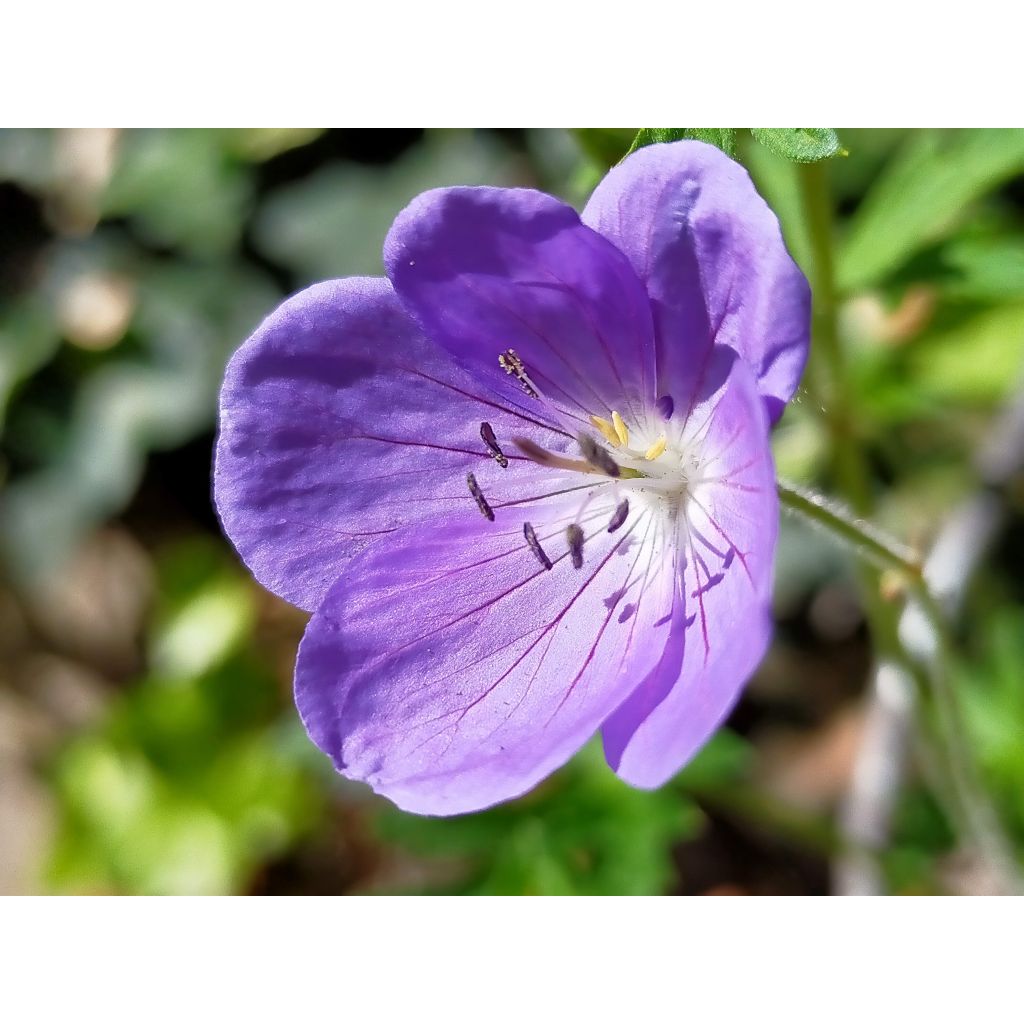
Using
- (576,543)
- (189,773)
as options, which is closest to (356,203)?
(189,773)

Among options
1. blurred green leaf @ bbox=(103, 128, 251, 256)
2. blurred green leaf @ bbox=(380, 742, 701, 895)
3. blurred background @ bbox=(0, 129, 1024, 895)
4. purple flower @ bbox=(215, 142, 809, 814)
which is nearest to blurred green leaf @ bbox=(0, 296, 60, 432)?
blurred background @ bbox=(0, 129, 1024, 895)

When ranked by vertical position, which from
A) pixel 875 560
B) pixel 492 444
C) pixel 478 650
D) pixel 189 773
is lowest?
pixel 189 773

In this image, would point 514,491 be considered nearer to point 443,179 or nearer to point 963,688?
point 963,688

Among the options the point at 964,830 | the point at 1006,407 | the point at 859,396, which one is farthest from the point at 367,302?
the point at 1006,407

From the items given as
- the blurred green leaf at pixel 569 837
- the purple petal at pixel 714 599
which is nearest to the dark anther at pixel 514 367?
the purple petal at pixel 714 599

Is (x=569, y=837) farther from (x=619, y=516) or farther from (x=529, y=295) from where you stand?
(x=529, y=295)

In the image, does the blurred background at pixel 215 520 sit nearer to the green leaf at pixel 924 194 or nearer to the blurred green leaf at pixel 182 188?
the blurred green leaf at pixel 182 188

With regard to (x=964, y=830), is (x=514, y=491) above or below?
→ above
